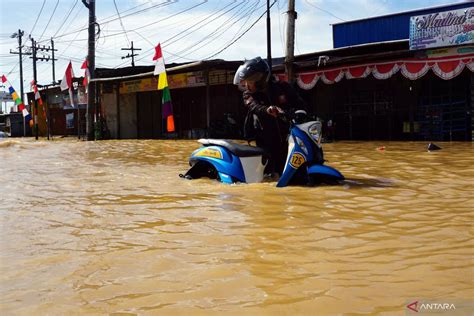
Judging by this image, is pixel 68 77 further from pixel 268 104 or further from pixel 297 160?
pixel 297 160

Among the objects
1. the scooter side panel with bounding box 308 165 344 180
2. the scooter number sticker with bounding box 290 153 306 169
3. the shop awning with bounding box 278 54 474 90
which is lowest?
the scooter side panel with bounding box 308 165 344 180

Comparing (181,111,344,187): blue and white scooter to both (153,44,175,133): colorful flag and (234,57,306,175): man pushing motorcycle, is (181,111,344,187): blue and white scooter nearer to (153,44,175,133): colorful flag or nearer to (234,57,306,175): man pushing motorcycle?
(234,57,306,175): man pushing motorcycle

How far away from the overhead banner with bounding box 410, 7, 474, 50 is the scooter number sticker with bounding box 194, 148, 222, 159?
1021cm

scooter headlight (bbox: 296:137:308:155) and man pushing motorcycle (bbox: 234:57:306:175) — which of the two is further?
man pushing motorcycle (bbox: 234:57:306:175)

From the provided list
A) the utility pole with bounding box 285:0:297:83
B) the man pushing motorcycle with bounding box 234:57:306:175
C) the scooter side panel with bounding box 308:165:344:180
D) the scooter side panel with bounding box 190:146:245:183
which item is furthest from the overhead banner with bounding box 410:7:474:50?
the scooter side panel with bounding box 190:146:245:183

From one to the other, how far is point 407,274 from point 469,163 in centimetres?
627

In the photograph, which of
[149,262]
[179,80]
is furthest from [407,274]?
Answer: [179,80]

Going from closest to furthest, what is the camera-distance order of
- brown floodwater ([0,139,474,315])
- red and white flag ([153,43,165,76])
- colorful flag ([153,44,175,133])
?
brown floodwater ([0,139,474,315]) < colorful flag ([153,44,175,133]) < red and white flag ([153,43,165,76])

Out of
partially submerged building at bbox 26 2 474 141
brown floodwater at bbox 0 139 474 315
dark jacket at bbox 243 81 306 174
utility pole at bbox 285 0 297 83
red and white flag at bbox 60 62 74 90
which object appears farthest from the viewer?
red and white flag at bbox 60 62 74 90

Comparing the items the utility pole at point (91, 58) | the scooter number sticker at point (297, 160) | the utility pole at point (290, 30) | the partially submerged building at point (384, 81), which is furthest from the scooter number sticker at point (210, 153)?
the utility pole at point (91, 58)

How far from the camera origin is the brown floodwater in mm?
2359

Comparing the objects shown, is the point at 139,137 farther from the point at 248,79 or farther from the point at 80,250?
the point at 80,250

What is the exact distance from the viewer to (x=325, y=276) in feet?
8.70

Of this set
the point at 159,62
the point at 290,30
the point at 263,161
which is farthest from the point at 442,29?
the point at 263,161
